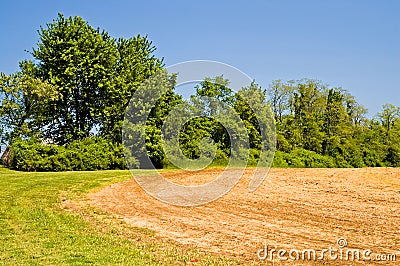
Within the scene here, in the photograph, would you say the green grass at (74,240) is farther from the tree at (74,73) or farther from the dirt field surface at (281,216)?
the tree at (74,73)

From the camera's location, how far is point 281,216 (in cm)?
1024

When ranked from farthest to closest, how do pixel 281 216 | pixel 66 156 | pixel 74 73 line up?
pixel 74 73, pixel 66 156, pixel 281 216

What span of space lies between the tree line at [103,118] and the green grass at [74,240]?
46.0 feet

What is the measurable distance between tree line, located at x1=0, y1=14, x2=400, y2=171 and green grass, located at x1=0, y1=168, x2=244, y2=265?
14014 mm

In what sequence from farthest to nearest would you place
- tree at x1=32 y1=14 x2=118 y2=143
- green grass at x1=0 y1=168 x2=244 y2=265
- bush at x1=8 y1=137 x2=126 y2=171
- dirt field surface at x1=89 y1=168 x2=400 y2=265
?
1. tree at x1=32 y1=14 x2=118 y2=143
2. bush at x1=8 y1=137 x2=126 y2=171
3. dirt field surface at x1=89 y1=168 x2=400 y2=265
4. green grass at x1=0 y1=168 x2=244 y2=265

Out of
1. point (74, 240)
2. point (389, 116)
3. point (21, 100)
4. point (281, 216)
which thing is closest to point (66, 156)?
point (21, 100)

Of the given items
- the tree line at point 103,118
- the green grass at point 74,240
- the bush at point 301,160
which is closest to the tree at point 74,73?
the tree line at point 103,118

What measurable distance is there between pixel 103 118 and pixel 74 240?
86.6 ft

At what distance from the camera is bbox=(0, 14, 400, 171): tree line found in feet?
88.7

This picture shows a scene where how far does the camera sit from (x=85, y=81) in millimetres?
32719

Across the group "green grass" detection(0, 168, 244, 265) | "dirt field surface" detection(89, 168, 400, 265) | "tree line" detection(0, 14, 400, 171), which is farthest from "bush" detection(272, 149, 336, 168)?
"green grass" detection(0, 168, 244, 265)

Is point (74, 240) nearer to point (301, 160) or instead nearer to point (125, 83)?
point (125, 83)

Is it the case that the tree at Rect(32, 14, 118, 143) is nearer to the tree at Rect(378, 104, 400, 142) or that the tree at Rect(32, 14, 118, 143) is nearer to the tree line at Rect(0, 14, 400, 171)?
the tree line at Rect(0, 14, 400, 171)

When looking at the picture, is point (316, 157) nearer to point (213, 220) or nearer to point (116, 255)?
point (213, 220)
